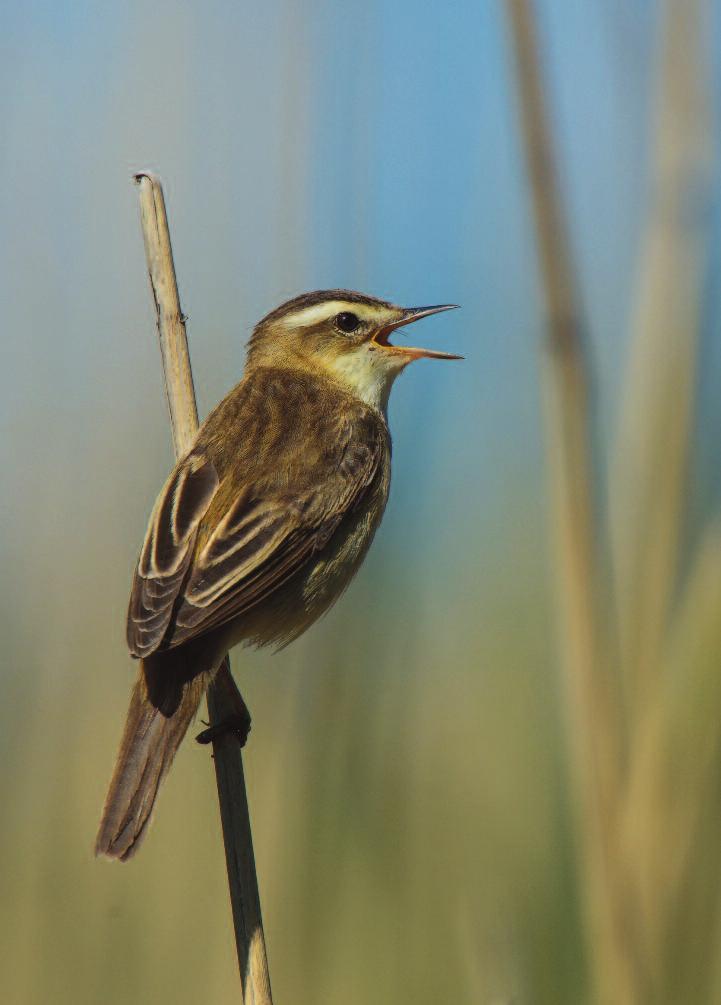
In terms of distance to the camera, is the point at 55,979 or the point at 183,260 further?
the point at 183,260

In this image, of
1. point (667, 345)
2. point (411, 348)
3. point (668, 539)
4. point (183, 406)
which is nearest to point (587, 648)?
point (668, 539)

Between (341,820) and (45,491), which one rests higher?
(45,491)

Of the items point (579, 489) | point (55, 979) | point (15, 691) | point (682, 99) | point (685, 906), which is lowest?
point (55, 979)

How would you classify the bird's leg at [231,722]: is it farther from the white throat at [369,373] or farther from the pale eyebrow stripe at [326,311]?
the pale eyebrow stripe at [326,311]

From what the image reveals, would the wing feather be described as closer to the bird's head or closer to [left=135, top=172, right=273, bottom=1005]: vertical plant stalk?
[left=135, top=172, right=273, bottom=1005]: vertical plant stalk

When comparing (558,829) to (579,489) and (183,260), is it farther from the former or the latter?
(183,260)

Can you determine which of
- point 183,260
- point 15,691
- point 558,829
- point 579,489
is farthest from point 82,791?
point 579,489

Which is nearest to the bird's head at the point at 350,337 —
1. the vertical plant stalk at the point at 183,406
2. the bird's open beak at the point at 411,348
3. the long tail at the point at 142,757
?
the bird's open beak at the point at 411,348

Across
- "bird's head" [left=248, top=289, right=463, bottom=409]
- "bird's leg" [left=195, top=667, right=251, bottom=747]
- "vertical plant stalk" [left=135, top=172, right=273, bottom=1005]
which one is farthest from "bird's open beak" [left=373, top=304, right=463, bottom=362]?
"bird's leg" [left=195, top=667, right=251, bottom=747]
